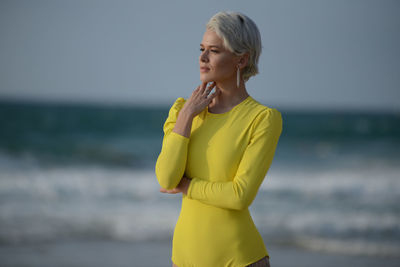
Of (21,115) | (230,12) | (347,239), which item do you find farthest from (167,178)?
(21,115)

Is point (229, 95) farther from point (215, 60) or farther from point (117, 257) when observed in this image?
point (117, 257)

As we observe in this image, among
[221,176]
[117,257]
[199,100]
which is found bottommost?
[117,257]

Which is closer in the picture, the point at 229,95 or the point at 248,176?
the point at 248,176

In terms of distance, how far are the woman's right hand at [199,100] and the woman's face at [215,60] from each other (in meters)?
0.04

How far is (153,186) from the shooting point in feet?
21.7

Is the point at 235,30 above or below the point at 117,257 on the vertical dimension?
above

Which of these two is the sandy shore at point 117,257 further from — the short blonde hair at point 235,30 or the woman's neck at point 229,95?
the short blonde hair at point 235,30

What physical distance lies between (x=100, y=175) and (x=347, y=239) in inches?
178

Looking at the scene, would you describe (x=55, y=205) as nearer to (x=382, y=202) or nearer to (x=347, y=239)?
(x=347, y=239)

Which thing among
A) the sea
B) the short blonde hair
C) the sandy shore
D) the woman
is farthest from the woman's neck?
the sea

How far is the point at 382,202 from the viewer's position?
614 cm

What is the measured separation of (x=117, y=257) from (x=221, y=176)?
9.21ft

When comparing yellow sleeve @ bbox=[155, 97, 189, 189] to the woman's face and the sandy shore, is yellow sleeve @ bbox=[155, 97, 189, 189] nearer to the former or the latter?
the woman's face

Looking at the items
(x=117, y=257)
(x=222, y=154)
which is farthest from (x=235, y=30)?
(x=117, y=257)
